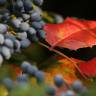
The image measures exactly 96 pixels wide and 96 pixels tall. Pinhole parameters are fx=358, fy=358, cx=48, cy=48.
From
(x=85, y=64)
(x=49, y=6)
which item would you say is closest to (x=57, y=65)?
(x=85, y=64)

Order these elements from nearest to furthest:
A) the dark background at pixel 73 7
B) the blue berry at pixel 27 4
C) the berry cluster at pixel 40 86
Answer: the berry cluster at pixel 40 86 → the blue berry at pixel 27 4 → the dark background at pixel 73 7

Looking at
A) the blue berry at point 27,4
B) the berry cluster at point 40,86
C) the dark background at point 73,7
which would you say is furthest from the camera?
the dark background at point 73,7

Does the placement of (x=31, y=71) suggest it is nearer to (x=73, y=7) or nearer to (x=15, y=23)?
(x=15, y=23)

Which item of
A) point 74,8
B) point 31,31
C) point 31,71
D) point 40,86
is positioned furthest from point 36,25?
point 74,8

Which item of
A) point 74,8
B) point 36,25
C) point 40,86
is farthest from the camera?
point 74,8

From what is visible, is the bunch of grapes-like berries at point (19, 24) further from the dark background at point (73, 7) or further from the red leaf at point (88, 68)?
the dark background at point (73, 7)

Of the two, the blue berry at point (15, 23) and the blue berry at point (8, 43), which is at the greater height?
the blue berry at point (15, 23)

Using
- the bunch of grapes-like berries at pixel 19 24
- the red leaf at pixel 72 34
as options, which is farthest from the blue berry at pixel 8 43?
the red leaf at pixel 72 34
